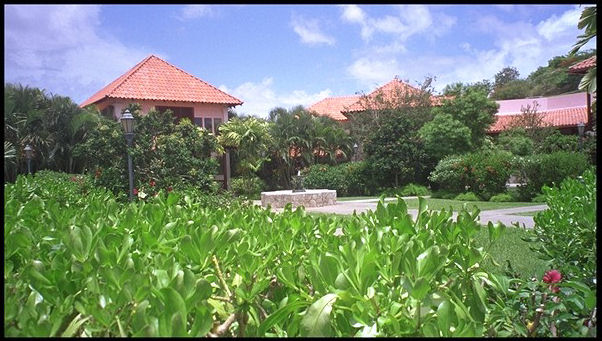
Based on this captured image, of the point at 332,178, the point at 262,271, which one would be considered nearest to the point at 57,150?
the point at 332,178

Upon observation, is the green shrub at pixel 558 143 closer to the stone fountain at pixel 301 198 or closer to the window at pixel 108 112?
the stone fountain at pixel 301 198

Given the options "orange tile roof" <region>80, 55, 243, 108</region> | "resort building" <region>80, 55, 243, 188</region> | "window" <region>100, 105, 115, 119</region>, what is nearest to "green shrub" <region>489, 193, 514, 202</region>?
"resort building" <region>80, 55, 243, 188</region>

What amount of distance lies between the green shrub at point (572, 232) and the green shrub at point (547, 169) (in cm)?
1279

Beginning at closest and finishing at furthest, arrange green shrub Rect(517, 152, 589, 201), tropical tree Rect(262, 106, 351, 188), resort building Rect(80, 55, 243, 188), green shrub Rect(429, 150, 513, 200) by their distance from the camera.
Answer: green shrub Rect(517, 152, 589, 201)
green shrub Rect(429, 150, 513, 200)
resort building Rect(80, 55, 243, 188)
tropical tree Rect(262, 106, 351, 188)

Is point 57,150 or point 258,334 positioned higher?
point 57,150

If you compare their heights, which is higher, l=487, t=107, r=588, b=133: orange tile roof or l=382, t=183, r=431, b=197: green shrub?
l=487, t=107, r=588, b=133: orange tile roof

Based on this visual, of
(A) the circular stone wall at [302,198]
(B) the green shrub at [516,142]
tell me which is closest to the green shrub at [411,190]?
(A) the circular stone wall at [302,198]

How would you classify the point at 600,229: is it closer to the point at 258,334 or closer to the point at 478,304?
the point at 478,304

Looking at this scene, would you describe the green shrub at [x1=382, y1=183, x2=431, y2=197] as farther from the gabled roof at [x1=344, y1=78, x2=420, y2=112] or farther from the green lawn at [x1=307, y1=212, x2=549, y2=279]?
the green lawn at [x1=307, y1=212, x2=549, y2=279]

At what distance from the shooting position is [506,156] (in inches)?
711

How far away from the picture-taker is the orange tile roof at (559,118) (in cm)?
2762

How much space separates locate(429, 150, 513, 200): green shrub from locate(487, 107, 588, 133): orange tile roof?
9517 millimetres

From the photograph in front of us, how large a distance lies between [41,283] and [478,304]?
3.75 ft

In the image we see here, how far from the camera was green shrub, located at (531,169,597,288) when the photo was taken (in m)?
2.80
